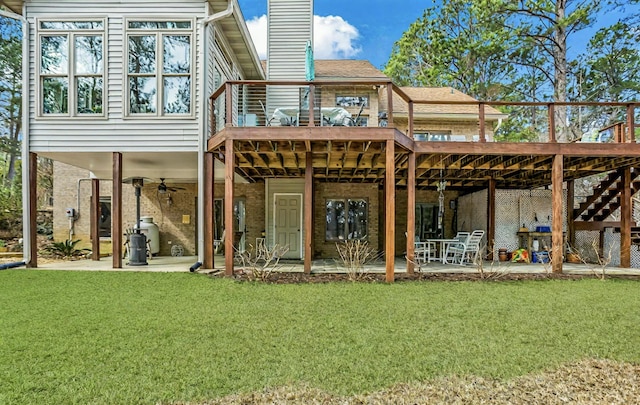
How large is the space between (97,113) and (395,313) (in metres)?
7.42

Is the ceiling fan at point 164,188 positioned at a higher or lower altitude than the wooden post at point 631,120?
lower

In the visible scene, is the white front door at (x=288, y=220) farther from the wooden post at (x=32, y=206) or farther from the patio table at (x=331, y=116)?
the wooden post at (x=32, y=206)

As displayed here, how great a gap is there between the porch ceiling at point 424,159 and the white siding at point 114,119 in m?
1.19

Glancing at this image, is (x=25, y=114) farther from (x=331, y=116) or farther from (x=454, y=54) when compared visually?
(x=454, y=54)

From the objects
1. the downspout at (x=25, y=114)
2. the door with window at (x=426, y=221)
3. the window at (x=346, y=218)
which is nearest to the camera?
the downspout at (x=25, y=114)

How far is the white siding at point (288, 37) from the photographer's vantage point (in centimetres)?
1298

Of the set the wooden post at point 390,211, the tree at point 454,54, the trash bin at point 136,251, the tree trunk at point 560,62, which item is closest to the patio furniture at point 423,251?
the wooden post at point 390,211

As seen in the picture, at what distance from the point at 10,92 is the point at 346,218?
→ 1754 cm

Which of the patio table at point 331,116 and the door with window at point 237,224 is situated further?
the door with window at point 237,224

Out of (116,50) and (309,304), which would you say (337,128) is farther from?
(116,50)

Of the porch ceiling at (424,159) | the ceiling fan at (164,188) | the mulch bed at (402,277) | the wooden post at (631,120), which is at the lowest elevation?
the mulch bed at (402,277)

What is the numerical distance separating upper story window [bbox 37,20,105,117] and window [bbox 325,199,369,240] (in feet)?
23.1

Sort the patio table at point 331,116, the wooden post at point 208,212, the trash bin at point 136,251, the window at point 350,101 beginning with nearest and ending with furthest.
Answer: the patio table at point 331,116 < the wooden post at point 208,212 < the trash bin at point 136,251 < the window at point 350,101

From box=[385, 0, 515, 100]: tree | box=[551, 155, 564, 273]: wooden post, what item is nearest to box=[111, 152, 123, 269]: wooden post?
box=[551, 155, 564, 273]: wooden post
